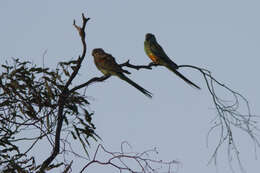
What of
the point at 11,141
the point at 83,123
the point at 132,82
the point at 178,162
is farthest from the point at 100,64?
the point at 178,162

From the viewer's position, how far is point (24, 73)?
3.66 m

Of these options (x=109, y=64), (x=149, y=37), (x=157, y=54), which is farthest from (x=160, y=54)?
(x=109, y=64)

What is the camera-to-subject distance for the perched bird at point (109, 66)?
3907 mm

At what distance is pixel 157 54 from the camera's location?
5.27m

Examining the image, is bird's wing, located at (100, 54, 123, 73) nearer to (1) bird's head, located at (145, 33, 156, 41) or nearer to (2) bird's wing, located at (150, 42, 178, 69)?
(2) bird's wing, located at (150, 42, 178, 69)

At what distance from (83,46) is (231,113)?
100 centimetres

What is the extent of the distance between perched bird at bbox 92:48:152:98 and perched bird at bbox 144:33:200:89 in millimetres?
560

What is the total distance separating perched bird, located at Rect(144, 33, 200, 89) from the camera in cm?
464

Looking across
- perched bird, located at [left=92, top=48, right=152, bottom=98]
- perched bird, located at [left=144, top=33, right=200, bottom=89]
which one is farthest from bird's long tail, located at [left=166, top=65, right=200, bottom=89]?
perched bird, located at [left=92, top=48, right=152, bottom=98]

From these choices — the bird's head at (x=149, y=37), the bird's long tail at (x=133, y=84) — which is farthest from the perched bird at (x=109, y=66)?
the bird's head at (x=149, y=37)

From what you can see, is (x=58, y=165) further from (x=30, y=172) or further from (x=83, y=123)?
(x=83, y=123)

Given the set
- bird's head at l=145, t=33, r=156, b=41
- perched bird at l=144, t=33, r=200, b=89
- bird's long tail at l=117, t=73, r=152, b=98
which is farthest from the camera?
bird's head at l=145, t=33, r=156, b=41

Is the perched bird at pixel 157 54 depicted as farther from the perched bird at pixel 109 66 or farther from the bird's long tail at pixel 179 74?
the perched bird at pixel 109 66

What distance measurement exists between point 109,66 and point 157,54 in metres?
1.06
